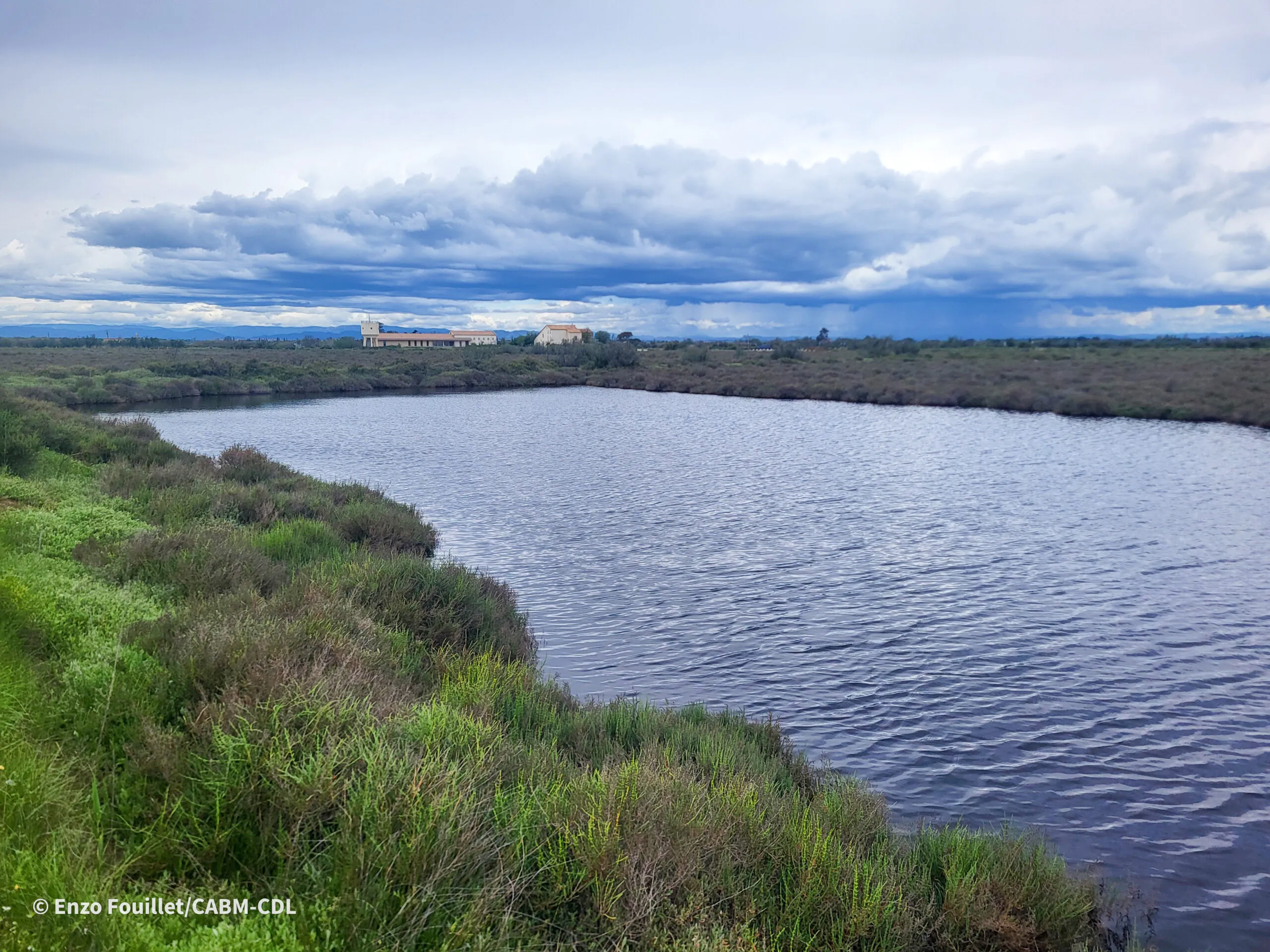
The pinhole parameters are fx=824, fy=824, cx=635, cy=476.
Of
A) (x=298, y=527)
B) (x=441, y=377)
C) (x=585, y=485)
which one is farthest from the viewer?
(x=441, y=377)

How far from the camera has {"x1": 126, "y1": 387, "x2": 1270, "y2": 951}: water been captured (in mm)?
7727

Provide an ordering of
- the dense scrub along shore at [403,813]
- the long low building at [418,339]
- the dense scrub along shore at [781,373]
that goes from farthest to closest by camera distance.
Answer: the long low building at [418,339] < the dense scrub along shore at [781,373] < the dense scrub along shore at [403,813]

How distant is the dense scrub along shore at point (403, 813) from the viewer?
3.79 metres

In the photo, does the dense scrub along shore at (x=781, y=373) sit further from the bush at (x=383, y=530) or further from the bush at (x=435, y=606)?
the bush at (x=435, y=606)

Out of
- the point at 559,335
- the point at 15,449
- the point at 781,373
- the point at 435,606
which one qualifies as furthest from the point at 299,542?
the point at 559,335

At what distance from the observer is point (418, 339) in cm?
17238

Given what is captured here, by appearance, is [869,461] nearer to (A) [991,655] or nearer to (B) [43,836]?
(A) [991,655]

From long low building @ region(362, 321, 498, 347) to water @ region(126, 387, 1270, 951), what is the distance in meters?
136

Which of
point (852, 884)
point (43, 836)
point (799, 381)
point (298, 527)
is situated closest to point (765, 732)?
point (852, 884)

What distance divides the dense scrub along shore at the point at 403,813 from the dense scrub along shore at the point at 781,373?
4176 cm

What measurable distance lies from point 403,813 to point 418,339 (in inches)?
6949

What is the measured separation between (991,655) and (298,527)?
10.9m

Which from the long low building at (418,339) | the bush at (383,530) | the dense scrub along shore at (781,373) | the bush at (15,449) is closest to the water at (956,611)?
the bush at (383,530)

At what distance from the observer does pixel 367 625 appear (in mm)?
8328
